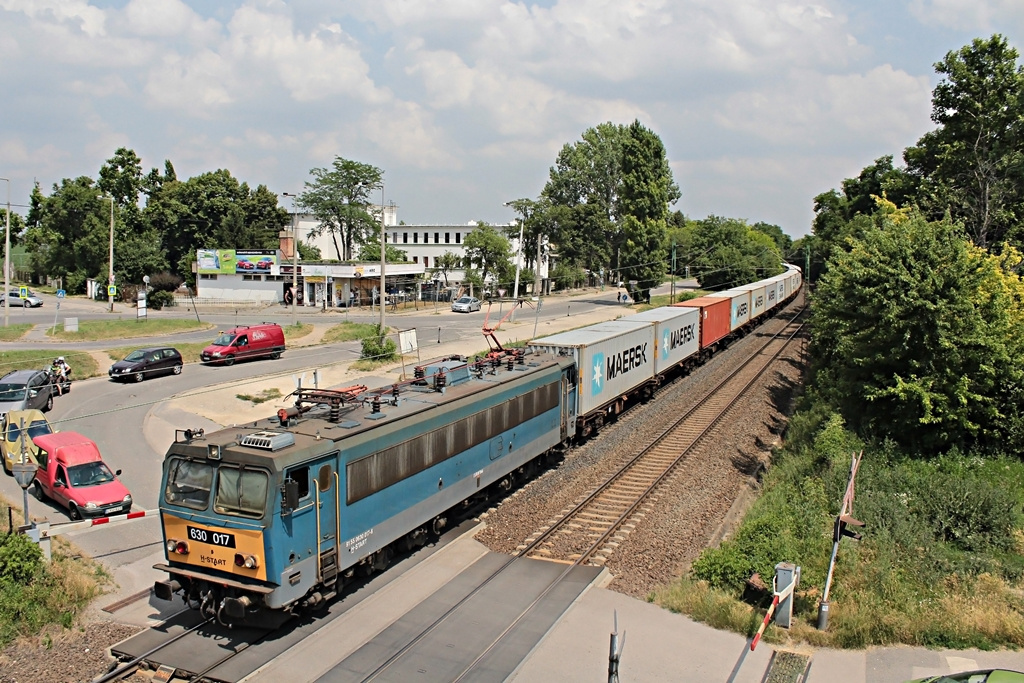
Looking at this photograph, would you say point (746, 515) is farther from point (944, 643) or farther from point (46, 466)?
point (46, 466)

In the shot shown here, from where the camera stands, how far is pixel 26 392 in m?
25.9

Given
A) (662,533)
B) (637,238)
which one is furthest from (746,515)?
(637,238)

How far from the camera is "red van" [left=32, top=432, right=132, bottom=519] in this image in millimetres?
17562

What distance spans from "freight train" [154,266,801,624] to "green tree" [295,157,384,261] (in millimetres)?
54804

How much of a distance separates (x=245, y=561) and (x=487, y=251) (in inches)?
2401

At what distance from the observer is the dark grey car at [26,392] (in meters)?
25.8

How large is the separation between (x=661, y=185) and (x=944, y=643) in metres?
65.0

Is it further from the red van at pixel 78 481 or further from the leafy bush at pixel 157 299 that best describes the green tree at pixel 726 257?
the red van at pixel 78 481

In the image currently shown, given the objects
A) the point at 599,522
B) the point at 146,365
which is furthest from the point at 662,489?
the point at 146,365

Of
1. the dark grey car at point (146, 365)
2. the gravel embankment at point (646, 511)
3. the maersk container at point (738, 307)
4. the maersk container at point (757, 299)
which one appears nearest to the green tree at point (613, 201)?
the maersk container at point (757, 299)

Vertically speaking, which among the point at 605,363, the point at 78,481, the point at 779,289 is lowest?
the point at 78,481

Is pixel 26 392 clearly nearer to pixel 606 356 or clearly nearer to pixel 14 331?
pixel 606 356

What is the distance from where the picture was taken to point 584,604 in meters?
12.9

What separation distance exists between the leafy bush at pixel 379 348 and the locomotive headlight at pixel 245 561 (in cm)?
2557
